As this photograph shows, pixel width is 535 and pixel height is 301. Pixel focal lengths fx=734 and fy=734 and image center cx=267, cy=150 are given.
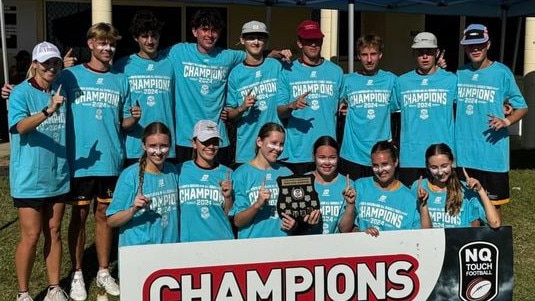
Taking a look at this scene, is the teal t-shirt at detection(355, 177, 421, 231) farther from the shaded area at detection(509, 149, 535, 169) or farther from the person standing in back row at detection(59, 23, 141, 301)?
the shaded area at detection(509, 149, 535, 169)

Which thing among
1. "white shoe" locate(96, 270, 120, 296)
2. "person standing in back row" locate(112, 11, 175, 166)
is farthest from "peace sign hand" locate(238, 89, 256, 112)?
"white shoe" locate(96, 270, 120, 296)

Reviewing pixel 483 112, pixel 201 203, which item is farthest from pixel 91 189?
pixel 483 112

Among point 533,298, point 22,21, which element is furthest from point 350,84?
point 22,21

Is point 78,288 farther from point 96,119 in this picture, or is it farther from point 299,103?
point 299,103

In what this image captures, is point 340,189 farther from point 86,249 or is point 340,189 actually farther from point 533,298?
point 86,249

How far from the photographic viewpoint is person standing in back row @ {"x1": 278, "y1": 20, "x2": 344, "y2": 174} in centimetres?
517

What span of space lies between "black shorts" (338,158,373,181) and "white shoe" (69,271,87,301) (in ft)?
6.54

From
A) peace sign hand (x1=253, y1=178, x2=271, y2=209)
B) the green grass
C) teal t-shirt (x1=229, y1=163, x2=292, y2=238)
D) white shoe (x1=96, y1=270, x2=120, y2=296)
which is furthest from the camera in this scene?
the green grass

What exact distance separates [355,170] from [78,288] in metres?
2.10

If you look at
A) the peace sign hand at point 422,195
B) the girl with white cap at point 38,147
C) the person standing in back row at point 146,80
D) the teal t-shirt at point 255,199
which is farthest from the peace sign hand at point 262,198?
the girl with white cap at point 38,147

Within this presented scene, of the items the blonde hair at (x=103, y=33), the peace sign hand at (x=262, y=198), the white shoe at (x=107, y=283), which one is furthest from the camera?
the white shoe at (x=107, y=283)

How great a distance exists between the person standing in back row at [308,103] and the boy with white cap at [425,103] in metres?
0.51

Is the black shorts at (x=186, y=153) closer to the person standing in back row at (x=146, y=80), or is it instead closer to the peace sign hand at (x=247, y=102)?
the person standing in back row at (x=146, y=80)

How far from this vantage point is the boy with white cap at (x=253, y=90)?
5141mm
